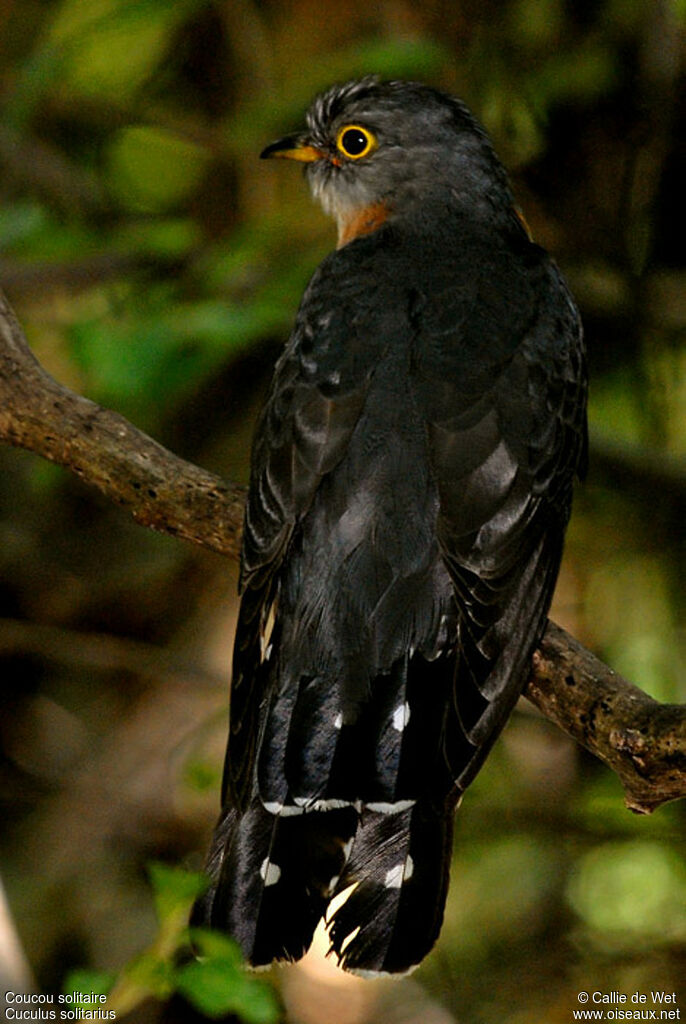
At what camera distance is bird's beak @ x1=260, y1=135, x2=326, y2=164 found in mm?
4949

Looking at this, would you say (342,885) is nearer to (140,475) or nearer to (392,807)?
(392,807)

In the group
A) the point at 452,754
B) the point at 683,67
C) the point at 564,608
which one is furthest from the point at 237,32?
the point at 452,754

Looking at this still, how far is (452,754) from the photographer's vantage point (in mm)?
3238

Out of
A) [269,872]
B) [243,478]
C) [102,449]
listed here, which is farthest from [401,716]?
[243,478]

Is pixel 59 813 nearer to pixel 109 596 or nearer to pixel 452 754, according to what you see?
pixel 109 596

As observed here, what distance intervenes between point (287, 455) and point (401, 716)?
2.63ft

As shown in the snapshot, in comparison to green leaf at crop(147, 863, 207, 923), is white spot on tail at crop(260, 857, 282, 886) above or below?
below

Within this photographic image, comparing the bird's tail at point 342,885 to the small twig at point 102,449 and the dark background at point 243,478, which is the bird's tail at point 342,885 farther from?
the dark background at point 243,478

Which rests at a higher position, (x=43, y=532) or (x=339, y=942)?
(x=339, y=942)

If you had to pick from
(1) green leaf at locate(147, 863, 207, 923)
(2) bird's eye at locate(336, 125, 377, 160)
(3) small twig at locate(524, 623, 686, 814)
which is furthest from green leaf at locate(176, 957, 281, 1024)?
(2) bird's eye at locate(336, 125, 377, 160)

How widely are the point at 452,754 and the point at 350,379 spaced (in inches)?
43.0

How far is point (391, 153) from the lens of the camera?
4766mm

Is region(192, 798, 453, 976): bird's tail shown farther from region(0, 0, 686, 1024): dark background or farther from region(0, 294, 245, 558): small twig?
region(0, 0, 686, 1024): dark background

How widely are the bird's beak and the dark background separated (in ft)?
1.24
